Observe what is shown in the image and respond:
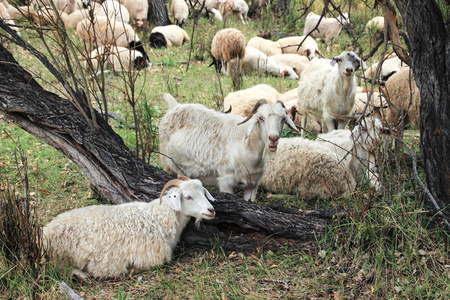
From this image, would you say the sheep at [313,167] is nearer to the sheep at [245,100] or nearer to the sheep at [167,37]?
the sheep at [245,100]

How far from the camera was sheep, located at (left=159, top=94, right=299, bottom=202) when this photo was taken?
5.04 metres

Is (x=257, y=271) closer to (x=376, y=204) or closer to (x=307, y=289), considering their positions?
(x=307, y=289)

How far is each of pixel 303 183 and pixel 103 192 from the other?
235cm

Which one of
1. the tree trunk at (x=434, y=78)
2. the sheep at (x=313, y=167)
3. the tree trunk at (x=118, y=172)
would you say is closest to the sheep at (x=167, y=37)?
the sheep at (x=313, y=167)

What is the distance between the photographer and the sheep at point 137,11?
15242 mm

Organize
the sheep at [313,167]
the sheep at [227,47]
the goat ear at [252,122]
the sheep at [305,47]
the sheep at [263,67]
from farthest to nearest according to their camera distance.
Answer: the sheep at [305,47], the sheep at [263,67], the sheep at [227,47], the sheep at [313,167], the goat ear at [252,122]

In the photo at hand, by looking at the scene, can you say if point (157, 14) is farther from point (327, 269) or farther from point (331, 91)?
point (327, 269)

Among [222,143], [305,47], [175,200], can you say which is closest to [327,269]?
[175,200]

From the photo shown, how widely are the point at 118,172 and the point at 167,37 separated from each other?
10087mm

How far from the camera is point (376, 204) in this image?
13.3 feet

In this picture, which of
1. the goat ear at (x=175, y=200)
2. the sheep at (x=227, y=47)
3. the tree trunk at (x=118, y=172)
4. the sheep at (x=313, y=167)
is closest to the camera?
the goat ear at (x=175, y=200)

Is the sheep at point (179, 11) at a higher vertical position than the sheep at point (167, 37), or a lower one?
higher

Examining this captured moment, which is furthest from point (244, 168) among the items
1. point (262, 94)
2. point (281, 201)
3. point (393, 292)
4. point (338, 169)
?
point (262, 94)

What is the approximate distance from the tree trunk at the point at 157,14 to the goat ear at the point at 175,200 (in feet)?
42.0
